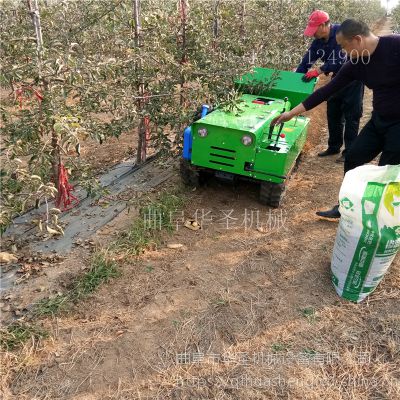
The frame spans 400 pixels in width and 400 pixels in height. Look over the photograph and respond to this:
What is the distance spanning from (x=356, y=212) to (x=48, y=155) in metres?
2.23

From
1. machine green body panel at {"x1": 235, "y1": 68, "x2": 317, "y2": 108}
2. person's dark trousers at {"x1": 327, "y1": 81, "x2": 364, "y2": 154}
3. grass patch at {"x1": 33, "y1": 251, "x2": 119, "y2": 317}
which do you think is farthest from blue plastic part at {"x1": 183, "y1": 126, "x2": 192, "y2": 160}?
person's dark trousers at {"x1": 327, "y1": 81, "x2": 364, "y2": 154}

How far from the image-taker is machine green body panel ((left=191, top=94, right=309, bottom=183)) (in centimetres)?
354

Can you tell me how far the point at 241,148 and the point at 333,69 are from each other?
1933 millimetres

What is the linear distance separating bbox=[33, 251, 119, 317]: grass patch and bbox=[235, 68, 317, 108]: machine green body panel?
3.01 m

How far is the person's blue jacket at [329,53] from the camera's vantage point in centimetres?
458

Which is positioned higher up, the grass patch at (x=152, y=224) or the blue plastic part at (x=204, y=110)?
the blue plastic part at (x=204, y=110)

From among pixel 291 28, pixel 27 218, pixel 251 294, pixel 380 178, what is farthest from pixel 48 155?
pixel 291 28

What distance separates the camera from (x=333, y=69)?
4.62 metres

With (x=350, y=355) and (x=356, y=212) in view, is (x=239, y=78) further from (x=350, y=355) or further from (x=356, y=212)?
(x=350, y=355)

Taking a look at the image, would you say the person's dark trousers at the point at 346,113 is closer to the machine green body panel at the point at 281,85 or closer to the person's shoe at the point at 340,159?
the person's shoe at the point at 340,159

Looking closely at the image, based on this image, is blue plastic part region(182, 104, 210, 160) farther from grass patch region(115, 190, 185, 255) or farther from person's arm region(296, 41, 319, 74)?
person's arm region(296, 41, 319, 74)

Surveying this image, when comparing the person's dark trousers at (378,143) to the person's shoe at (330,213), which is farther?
the person's shoe at (330,213)

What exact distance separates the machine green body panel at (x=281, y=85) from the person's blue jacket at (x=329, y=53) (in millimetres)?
254

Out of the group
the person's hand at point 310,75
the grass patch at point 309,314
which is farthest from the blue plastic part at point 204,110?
the grass patch at point 309,314
